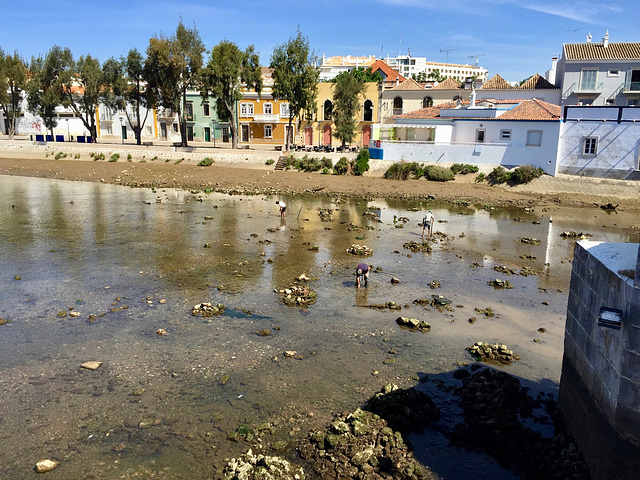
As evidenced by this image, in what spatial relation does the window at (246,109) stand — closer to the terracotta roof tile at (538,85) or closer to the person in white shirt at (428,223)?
the terracotta roof tile at (538,85)

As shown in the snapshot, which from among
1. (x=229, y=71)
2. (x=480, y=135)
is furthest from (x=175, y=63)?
(x=480, y=135)

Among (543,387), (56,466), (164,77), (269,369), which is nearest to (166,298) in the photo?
(269,369)

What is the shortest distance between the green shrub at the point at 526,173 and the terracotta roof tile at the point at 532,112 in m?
4.58

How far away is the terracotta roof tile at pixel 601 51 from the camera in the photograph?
60.5 metres

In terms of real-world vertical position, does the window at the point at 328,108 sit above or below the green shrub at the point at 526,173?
above

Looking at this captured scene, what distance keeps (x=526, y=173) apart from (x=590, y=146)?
17.6ft

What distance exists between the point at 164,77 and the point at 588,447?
182 ft

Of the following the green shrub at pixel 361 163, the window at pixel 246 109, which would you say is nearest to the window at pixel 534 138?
the green shrub at pixel 361 163

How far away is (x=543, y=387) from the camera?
46.4 feet

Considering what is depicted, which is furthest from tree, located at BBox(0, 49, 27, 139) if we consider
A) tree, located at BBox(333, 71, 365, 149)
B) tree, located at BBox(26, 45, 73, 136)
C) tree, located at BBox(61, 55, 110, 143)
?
tree, located at BBox(333, 71, 365, 149)

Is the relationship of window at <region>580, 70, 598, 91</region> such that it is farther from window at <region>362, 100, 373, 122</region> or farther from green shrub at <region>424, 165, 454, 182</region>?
window at <region>362, 100, 373, 122</region>

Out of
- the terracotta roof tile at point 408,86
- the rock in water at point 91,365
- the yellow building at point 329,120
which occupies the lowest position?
the rock in water at point 91,365

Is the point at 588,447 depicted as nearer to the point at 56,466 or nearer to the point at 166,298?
the point at 56,466

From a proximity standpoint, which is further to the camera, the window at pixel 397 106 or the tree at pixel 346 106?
the window at pixel 397 106
